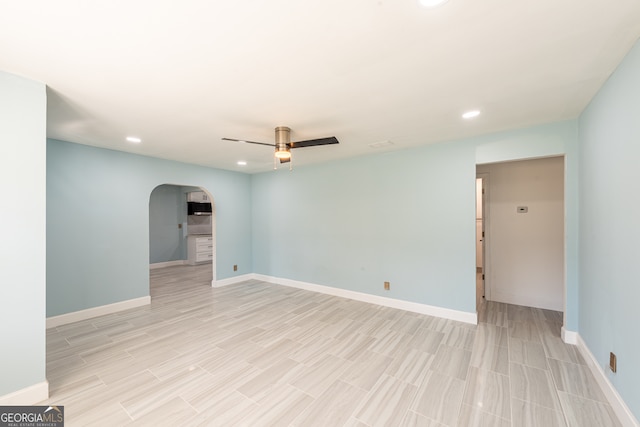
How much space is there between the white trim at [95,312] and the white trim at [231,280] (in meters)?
1.25

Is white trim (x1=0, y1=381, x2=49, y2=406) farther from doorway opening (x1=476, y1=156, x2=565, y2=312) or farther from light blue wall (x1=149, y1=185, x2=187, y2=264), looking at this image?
light blue wall (x1=149, y1=185, x2=187, y2=264)

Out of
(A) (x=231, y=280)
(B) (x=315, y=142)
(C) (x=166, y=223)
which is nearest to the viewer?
(B) (x=315, y=142)

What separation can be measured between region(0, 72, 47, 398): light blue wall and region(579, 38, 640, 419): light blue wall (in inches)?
168

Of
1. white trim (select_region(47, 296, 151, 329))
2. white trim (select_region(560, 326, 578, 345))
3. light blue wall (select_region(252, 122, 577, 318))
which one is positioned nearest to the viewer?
white trim (select_region(560, 326, 578, 345))

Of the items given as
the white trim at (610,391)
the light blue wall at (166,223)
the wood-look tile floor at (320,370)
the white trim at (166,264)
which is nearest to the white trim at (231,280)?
the wood-look tile floor at (320,370)

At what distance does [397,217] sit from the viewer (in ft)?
13.5

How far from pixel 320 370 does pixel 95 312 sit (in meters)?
3.66

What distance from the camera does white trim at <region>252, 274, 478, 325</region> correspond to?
3.57 metres

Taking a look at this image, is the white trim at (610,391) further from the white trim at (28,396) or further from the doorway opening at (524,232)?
the white trim at (28,396)

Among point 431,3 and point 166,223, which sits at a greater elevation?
point 431,3

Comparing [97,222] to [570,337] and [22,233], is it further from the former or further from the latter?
[570,337]

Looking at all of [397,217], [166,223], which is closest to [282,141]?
[397,217]

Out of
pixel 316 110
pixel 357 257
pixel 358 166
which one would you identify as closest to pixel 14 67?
pixel 316 110

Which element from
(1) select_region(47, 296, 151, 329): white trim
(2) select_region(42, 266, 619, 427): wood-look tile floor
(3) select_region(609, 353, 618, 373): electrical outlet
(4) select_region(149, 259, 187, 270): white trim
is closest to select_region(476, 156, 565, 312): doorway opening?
(2) select_region(42, 266, 619, 427): wood-look tile floor
